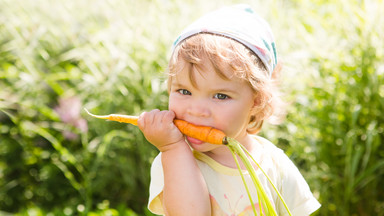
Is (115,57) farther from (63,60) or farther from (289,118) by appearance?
(289,118)

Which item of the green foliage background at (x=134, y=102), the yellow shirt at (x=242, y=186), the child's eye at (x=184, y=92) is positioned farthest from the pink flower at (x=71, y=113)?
the child's eye at (x=184, y=92)

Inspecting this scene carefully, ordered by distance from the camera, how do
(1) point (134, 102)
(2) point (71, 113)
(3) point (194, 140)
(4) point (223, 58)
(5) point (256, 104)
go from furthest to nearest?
(2) point (71, 113), (1) point (134, 102), (5) point (256, 104), (3) point (194, 140), (4) point (223, 58)

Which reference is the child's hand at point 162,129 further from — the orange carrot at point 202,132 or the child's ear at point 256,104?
the child's ear at point 256,104

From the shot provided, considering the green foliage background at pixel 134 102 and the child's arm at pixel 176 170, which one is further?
the green foliage background at pixel 134 102

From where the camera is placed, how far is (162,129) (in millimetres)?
1685

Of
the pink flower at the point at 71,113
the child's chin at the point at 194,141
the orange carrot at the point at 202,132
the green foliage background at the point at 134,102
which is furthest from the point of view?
the pink flower at the point at 71,113

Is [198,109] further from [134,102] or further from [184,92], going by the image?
[134,102]

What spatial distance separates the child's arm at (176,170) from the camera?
1648mm

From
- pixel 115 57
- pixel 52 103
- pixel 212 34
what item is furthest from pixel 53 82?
pixel 212 34

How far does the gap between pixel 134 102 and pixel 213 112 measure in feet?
5.53

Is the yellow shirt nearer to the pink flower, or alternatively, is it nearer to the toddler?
the toddler

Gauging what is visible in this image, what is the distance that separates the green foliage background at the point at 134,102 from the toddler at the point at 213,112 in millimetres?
1154

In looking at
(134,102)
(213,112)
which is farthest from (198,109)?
(134,102)

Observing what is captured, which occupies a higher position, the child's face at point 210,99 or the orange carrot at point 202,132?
the child's face at point 210,99
